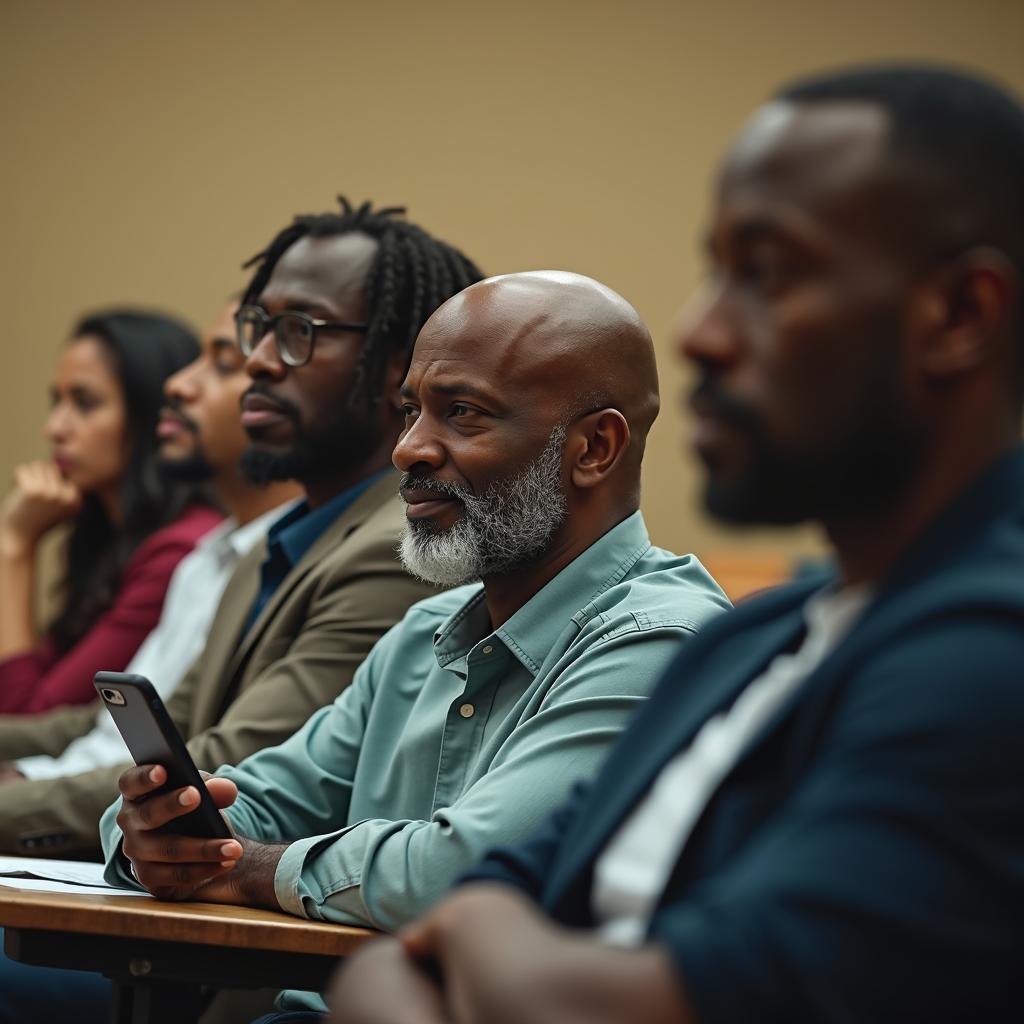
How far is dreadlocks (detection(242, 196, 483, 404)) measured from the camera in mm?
2812

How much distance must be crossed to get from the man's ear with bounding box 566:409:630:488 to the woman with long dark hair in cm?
220

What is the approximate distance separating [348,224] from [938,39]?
4.08 m

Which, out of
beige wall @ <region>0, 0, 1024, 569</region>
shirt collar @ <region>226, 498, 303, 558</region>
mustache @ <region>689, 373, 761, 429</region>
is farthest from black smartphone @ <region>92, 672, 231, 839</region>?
beige wall @ <region>0, 0, 1024, 569</region>

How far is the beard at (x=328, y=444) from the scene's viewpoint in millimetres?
2795

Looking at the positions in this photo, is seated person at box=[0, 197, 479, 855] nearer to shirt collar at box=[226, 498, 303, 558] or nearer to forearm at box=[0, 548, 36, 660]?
shirt collar at box=[226, 498, 303, 558]

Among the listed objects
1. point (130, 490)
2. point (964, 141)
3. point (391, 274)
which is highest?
point (964, 141)

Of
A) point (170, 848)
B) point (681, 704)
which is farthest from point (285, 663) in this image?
point (681, 704)

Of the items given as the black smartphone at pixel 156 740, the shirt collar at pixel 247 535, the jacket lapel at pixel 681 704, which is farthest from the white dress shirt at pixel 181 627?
the jacket lapel at pixel 681 704

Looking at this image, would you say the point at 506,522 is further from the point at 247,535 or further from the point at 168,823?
the point at 247,535

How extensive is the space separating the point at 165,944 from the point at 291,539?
121 centimetres

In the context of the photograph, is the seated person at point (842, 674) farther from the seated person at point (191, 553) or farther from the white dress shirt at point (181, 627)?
the white dress shirt at point (181, 627)

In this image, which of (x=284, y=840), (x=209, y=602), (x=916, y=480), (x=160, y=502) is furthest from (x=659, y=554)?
(x=160, y=502)

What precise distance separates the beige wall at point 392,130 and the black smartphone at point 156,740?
442cm

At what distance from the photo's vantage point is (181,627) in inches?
137
